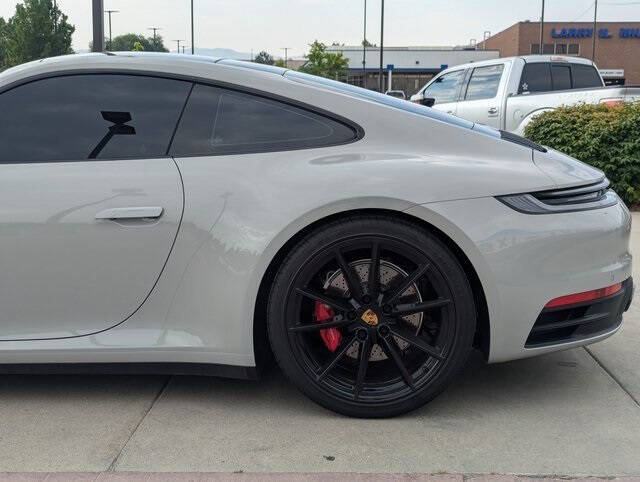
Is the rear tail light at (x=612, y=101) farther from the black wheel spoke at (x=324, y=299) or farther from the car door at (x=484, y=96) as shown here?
the black wheel spoke at (x=324, y=299)

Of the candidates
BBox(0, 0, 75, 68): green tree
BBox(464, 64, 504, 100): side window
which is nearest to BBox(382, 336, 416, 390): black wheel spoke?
BBox(464, 64, 504, 100): side window

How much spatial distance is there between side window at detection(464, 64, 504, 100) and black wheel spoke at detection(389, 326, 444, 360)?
8.90 meters

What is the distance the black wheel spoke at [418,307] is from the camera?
2.78 m

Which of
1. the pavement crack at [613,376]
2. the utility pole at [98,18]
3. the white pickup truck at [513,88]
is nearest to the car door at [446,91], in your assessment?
the white pickup truck at [513,88]

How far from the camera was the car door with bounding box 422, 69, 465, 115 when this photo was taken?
12.0 meters

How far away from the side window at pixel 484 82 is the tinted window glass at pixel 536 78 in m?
0.38

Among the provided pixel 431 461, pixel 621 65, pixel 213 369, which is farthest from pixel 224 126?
pixel 621 65

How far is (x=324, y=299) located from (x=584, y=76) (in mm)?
10273

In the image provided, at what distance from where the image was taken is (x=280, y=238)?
2771 mm

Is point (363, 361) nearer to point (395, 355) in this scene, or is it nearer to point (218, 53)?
point (395, 355)

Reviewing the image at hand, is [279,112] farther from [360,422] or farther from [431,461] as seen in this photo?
[431,461]

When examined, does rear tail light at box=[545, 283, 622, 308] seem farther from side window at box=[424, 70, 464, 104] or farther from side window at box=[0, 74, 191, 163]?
side window at box=[424, 70, 464, 104]

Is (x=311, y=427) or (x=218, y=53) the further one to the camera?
(x=218, y=53)

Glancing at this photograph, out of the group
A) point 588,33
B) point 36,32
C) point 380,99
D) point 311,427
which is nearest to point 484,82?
point 380,99
